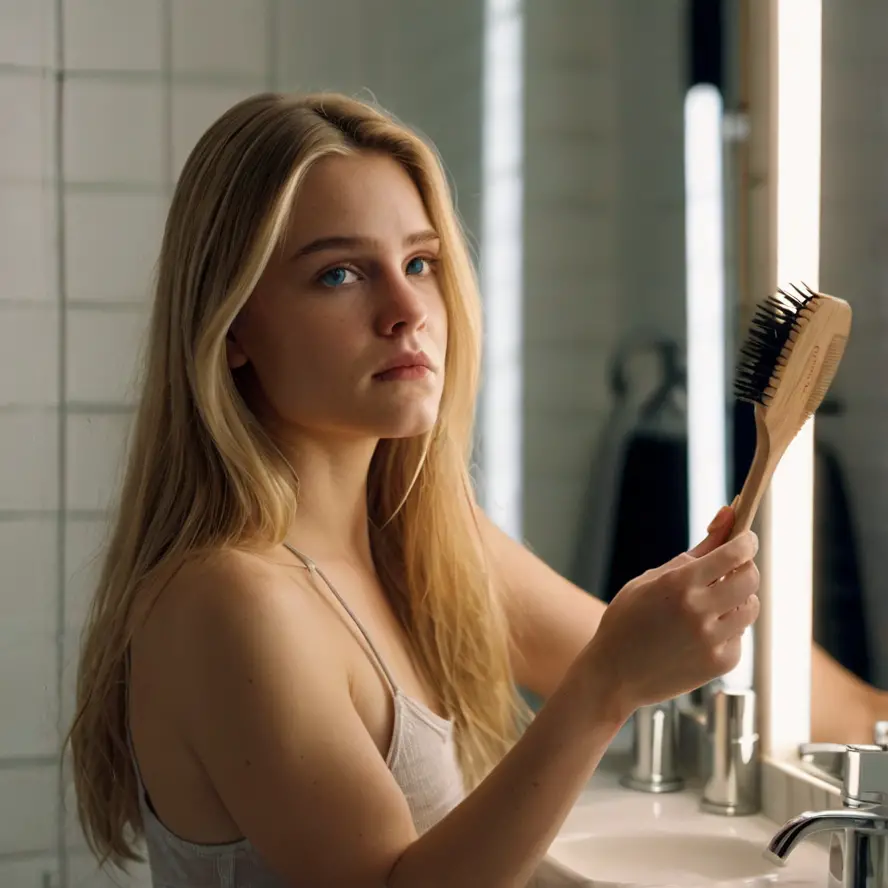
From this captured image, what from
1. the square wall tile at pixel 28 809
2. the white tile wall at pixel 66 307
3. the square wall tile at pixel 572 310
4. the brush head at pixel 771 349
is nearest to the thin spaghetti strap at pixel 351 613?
the brush head at pixel 771 349

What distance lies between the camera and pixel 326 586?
3.19 ft

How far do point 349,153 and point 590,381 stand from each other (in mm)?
657

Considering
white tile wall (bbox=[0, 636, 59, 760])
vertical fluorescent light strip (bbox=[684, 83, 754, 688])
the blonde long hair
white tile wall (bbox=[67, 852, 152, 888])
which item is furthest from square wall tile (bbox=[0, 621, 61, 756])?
vertical fluorescent light strip (bbox=[684, 83, 754, 688])

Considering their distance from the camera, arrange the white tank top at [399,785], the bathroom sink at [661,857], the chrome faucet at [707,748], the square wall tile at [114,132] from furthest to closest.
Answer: the square wall tile at [114,132] → the chrome faucet at [707,748] → the bathroom sink at [661,857] → the white tank top at [399,785]

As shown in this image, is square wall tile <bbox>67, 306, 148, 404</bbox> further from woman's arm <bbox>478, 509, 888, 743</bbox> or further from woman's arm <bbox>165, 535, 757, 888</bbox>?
woman's arm <bbox>165, 535, 757, 888</bbox>

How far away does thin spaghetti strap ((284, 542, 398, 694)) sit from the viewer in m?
0.96

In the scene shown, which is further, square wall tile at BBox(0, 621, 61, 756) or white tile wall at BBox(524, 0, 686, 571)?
white tile wall at BBox(524, 0, 686, 571)

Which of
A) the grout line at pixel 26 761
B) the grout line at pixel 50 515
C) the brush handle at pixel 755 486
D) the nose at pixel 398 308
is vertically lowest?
the grout line at pixel 26 761

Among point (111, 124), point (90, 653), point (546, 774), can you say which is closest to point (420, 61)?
point (111, 124)

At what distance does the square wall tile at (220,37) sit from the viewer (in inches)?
53.9

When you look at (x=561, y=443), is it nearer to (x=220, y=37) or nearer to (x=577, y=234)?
(x=577, y=234)

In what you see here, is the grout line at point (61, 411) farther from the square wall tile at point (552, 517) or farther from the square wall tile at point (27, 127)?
the square wall tile at point (552, 517)

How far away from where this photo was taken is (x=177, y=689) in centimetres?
88

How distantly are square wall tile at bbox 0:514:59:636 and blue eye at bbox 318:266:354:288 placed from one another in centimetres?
56
